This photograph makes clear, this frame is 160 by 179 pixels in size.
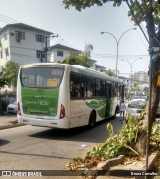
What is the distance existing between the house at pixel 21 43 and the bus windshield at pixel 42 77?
32448 mm

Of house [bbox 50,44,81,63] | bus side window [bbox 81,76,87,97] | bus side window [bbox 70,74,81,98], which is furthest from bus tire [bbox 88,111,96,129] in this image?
house [bbox 50,44,81,63]

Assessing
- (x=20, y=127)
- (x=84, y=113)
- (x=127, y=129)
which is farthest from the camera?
(x=20, y=127)

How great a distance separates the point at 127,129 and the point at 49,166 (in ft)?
8.87

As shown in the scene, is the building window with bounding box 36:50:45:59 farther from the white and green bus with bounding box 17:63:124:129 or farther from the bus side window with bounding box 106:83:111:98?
the white and green bus with bounding box 17:63:124:129

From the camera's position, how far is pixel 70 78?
11680 mm

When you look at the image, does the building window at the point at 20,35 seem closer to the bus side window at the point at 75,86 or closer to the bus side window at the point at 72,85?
the bus side window at the point at 75,86

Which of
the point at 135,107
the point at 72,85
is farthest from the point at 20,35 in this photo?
the point at 72,85

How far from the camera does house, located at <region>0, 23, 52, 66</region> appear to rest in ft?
147

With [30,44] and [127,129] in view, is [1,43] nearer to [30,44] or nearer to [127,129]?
[30,44]

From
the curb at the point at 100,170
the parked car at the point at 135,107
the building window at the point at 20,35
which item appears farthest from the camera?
the building window at the point at 20,35

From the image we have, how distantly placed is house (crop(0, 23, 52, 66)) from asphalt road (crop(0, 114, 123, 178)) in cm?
3232

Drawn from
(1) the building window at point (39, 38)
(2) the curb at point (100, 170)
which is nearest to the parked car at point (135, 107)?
(2) the curb at point (100, 170)

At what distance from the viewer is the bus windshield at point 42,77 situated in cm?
1147

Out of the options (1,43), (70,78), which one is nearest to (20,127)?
(70,78)
